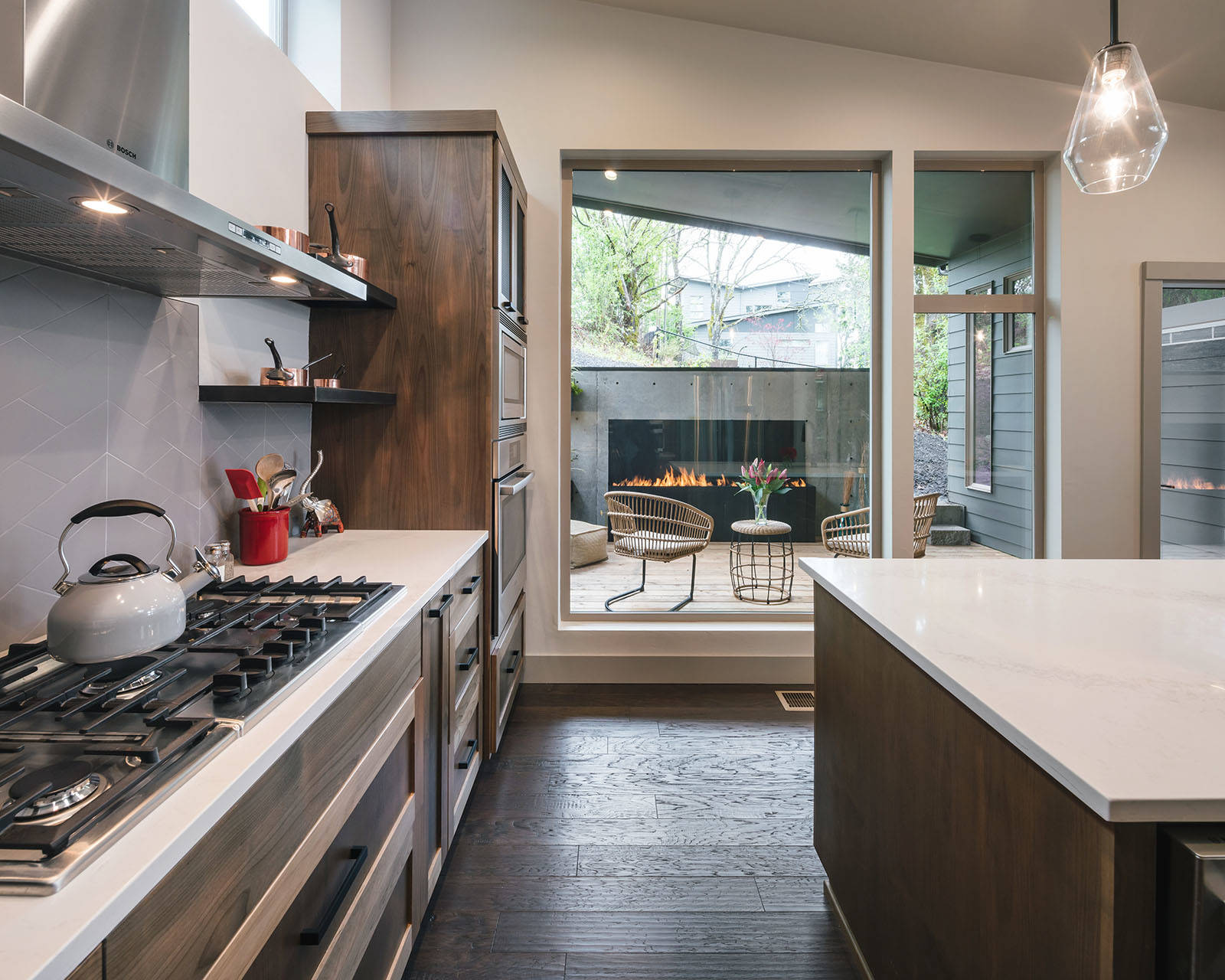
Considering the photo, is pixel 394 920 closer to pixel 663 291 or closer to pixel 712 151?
pixel 663 291

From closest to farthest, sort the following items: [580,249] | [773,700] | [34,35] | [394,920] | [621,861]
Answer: [34,35], [394,920], [621,861], [773,700], [580,249]

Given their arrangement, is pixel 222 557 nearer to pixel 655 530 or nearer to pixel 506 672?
pixel 506 672

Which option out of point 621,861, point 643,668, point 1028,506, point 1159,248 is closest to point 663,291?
point 643,668

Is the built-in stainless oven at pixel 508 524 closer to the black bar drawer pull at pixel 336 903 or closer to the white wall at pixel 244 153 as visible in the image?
the white wall at pixel 244 153

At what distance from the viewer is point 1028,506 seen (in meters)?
3.51

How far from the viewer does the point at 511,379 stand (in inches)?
112

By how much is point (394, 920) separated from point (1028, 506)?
3.38 meters

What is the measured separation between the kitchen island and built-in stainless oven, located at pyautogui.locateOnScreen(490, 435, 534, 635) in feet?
3.77

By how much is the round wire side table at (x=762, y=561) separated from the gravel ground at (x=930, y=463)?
0.69 meters

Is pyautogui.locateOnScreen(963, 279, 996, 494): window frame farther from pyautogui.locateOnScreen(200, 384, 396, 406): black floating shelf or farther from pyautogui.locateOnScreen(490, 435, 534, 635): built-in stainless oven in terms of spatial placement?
pyautogui.locateOnScreen(200, 384, 396, 406): black floating shelf

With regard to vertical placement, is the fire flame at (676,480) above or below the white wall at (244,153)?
below

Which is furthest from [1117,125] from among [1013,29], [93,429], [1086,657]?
[93,429]

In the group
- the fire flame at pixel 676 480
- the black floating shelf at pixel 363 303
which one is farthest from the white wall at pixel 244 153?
the fire flame at pixel 676 480

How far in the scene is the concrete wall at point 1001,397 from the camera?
3.47 meters
